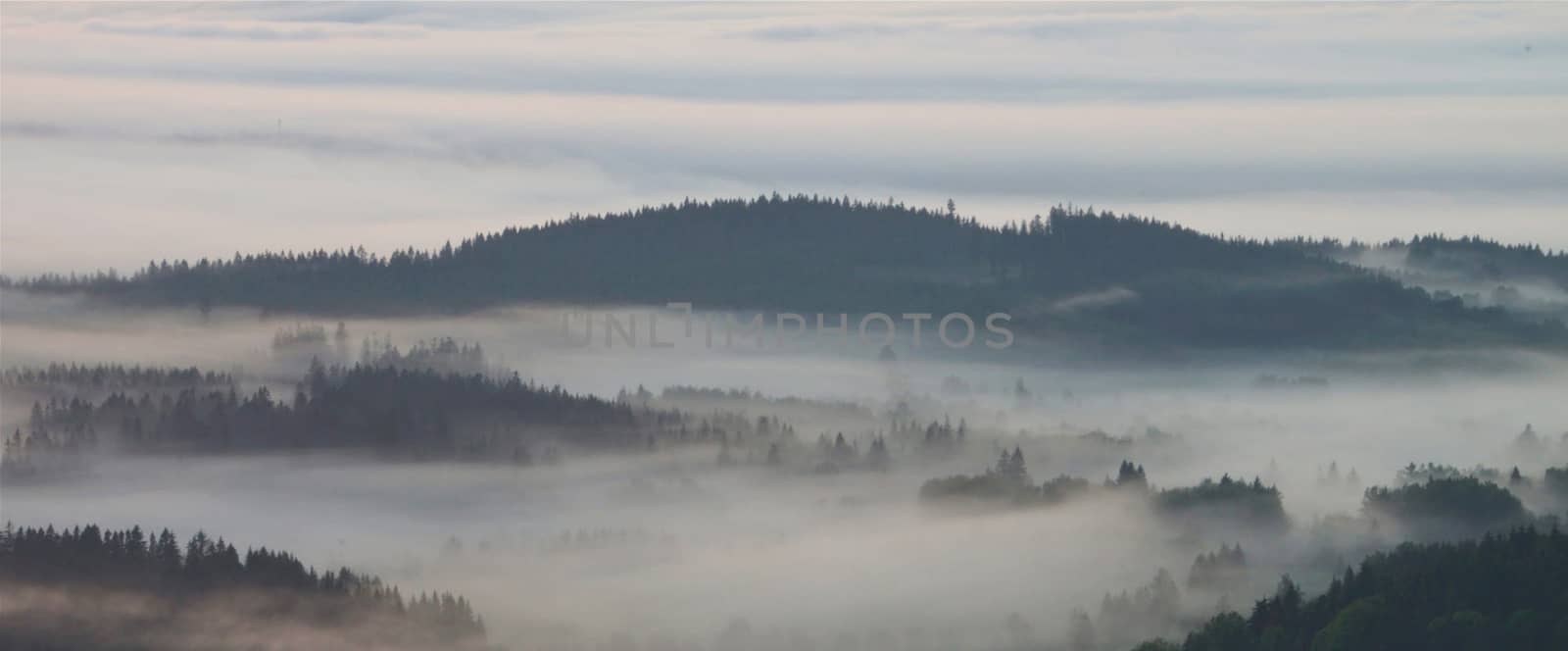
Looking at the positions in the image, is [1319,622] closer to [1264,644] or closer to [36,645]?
[1264,644]

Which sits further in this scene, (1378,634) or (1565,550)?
(1565,550)

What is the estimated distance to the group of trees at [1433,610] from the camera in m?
160

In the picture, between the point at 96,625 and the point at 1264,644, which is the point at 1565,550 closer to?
the point at 1264,644

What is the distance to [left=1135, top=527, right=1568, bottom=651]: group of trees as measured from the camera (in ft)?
525

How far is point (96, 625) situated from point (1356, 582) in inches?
3241

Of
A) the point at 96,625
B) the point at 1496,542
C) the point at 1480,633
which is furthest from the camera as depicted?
the point at 96,625

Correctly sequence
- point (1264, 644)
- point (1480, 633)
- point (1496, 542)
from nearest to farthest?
1. point (1480, 633)
2. point (1264, 644)
3. point (1496, 542)

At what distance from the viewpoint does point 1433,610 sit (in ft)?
545

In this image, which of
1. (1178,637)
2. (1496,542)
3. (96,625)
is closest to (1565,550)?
(1496,542)

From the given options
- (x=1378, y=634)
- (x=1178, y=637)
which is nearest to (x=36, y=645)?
(x=1178, y=637)

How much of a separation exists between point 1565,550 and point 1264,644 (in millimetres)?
19547

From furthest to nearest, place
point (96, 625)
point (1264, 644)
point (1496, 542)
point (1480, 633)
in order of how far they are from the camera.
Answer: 1. point (96, 625)
2. point (1496, 542)
3. point (1264, 644)
4. point (1480, 633)

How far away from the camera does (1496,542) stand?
613 ft

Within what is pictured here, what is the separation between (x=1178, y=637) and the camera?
19700cm
